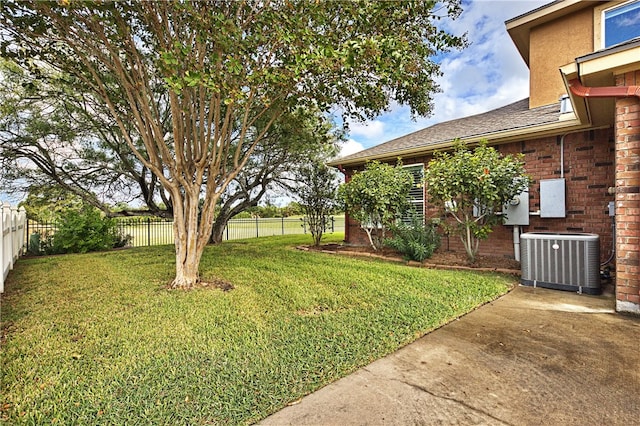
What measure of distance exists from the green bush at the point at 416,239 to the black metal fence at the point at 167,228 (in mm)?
3361

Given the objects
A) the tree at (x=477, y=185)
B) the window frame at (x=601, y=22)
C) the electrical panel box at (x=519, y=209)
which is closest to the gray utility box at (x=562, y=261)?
the tree at (x=477, y=185)

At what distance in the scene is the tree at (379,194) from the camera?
22.9ft

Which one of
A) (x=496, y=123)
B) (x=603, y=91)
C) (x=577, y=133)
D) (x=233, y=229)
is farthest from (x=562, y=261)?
(x=233, y=229)

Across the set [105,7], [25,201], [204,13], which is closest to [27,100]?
[25,201]

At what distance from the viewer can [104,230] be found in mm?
9352

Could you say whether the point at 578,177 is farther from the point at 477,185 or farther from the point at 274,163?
the point at 274,163

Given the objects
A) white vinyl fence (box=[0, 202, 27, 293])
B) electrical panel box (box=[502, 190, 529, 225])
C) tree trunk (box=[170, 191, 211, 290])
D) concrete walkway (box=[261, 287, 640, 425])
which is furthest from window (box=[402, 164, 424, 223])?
white vinyl fence (box=[0, 202, 27, 293])

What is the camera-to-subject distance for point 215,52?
381 centimetres

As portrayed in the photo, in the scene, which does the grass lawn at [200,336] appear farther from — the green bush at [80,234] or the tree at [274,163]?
the tree at [274,163]

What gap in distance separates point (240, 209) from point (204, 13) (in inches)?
340

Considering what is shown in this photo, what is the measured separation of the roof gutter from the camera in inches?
134

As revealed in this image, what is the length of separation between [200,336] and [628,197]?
4817 mm

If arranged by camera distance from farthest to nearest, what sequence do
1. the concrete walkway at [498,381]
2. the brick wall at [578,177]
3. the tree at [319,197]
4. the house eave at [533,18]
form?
the tree at [319,197] < the house eave at [533,18] < the brick wall at [578,177] < the concrete walkway at [498,381]

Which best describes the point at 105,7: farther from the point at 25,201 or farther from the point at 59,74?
the point at 25,201
